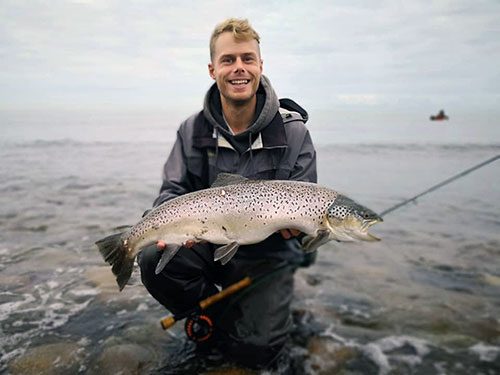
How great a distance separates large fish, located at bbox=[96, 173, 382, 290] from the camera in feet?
10.8

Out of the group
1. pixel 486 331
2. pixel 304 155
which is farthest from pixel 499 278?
pixel 304 155

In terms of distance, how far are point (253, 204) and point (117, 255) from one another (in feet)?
3.70

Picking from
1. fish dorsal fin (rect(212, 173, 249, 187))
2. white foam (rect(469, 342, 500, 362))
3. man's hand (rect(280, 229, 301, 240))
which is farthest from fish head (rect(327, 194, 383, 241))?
white foam (rect(469, 342, 500, 362))

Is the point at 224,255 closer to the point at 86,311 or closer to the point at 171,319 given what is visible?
the point at 171,319

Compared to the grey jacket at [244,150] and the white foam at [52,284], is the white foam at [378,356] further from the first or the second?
the white foam at [52,284]

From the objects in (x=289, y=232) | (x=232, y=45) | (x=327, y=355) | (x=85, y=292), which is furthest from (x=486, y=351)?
(x=85, y=292)

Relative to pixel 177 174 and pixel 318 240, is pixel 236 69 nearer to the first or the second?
pixel 177 174

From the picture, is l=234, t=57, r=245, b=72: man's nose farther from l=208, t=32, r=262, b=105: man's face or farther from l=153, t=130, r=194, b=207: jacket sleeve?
l=153, t=130, r=194, b=207: jacket sleeve

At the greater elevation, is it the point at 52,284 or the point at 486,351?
the point at 52,284

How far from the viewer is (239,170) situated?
12.9 feet

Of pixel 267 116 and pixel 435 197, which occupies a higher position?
pixel 267 116

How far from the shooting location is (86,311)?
4637mm

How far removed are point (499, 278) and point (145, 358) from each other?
14.4ft

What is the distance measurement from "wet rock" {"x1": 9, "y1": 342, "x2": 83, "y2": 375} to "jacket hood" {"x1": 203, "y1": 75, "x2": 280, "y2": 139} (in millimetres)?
2270
